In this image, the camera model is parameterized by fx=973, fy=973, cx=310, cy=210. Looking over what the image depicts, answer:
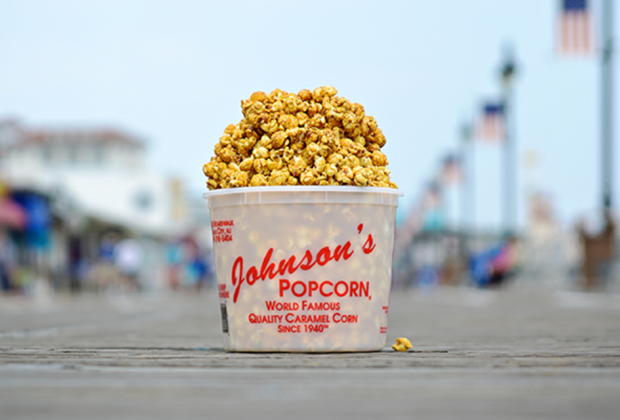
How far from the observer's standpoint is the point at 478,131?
36344mm

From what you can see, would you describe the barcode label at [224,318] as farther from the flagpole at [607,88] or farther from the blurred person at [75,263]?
the blurred person at [75,263]

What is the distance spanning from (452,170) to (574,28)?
26717 millimetres

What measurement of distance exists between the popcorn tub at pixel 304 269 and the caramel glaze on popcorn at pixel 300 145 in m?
0.07

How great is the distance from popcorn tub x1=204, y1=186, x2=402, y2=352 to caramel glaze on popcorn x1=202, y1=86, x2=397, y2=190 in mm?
74

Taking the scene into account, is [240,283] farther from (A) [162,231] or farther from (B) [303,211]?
(A) [162,231]

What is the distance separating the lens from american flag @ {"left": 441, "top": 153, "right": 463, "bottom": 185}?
47.6 meters

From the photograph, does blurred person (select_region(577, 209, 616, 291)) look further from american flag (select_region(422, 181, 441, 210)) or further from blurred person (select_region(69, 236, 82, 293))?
american flag (select_region(422, 181, 441, 210))

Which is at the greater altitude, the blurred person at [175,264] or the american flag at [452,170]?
the american flag at [452,170]

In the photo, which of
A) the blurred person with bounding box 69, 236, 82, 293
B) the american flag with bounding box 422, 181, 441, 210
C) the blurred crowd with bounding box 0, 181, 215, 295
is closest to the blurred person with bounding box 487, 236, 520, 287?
the blurred crowd with bounding box 0, 181, 215, 295

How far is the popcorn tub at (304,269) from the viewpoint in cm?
399

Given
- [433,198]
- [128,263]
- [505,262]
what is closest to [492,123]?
[505,262]

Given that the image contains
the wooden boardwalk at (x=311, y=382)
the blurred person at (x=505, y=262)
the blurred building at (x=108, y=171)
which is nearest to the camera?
the wooden boardwalk at (x=311, y=382)

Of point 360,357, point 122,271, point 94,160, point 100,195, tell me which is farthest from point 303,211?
point 94,160

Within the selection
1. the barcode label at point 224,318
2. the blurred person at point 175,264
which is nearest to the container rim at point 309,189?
the barcode label at point 224,318
